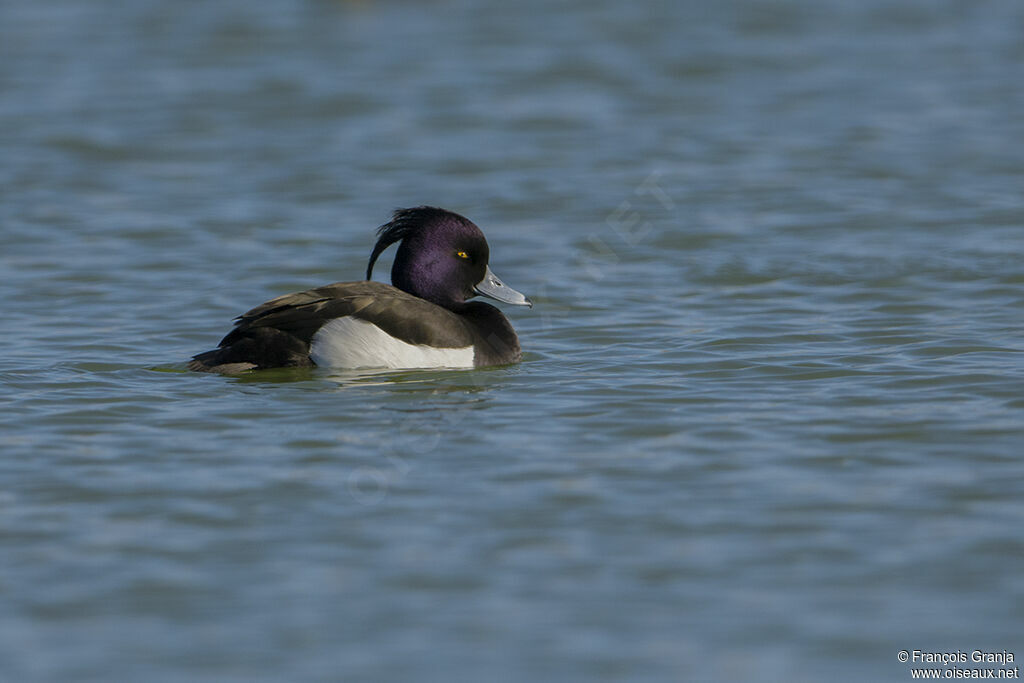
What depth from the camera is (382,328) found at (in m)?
8.65

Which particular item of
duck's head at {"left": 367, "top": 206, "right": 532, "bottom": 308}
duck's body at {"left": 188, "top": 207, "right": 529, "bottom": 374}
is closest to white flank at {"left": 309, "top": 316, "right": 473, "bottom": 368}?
duck's body at {"left": 188, "top": 207, "right": 529, "bottom": 374}

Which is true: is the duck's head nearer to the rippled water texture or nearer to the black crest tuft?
the black crest tuft

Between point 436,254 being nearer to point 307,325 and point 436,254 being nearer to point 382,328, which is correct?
point 382,328

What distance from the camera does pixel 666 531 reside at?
5.93 m

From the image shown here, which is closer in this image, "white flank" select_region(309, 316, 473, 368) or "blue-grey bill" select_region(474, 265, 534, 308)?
"white flank" select_region(309, 316, 473, 368)

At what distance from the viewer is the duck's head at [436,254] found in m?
9.16

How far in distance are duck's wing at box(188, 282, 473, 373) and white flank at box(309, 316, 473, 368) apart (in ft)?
0.11

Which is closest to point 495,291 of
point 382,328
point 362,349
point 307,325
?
point 382,328

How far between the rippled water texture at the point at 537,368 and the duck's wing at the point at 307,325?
0.14m

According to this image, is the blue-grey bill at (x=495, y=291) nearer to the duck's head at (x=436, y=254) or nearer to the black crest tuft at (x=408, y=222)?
the duck's head at (x=436, y=254)

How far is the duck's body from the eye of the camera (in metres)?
8.56

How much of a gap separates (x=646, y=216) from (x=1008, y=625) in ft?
26.3

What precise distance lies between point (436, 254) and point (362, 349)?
880 mm

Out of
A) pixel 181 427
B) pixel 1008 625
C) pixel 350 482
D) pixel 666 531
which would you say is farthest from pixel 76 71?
pixel 1008 625
